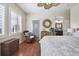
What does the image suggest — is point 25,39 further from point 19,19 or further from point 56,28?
point 56,28

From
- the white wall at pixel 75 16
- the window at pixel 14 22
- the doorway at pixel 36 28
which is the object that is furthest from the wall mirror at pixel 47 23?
the white wall at pixel 75 16

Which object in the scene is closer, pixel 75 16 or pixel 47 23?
pixel 75 16

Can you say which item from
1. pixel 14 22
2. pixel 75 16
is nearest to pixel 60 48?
pixel 14 22

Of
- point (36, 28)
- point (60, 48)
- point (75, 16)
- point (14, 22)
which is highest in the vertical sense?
point (75, 16)

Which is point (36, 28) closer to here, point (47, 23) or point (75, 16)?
point (47, 23)

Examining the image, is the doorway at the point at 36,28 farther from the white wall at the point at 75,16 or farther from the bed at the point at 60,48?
the bed at the point at 60,48

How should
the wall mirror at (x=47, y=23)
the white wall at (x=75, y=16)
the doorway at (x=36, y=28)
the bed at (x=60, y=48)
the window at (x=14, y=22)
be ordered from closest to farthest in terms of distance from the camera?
the bed at (x=60, y=48) → the window at (x=14, y=22) → the white wall at (x=75, y=16) → the wall mirror at (x=47, y=23) → the doorway at (x=36, y=28)

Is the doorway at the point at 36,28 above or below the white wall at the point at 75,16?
below

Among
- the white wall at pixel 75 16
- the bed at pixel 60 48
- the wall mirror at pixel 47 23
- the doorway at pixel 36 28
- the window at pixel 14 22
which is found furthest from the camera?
the doorway at pixel 36 28

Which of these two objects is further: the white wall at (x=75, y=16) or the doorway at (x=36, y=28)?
the doorway at (x=36, y=28)

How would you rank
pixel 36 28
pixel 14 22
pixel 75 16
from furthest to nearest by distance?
pixel 36 28 → pixel 75 16 → pixel 14 22

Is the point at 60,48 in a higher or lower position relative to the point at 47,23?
lower

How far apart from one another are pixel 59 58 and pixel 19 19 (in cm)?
821

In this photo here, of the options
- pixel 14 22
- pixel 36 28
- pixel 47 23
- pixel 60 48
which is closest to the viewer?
pixel 60 48
